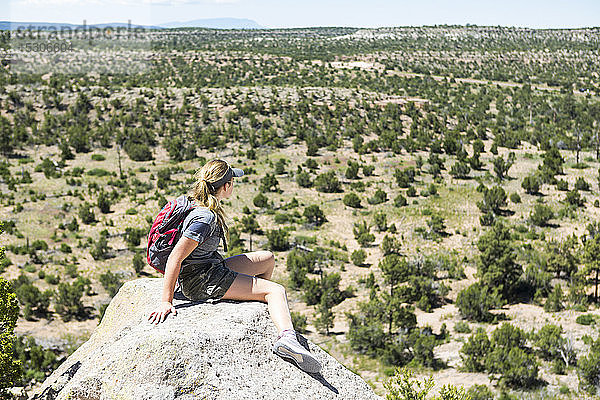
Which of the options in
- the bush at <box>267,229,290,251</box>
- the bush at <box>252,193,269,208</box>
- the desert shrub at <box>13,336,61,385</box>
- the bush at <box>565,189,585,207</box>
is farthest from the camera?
the bush at <box>252,193,269,208</box>

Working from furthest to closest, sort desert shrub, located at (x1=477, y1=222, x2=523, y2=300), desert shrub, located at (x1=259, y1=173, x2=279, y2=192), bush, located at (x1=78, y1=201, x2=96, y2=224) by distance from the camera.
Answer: desert shrub, located at (x1=259, y1=173, x2=279, y2=192) < bush, located at (x1=78, y1=201, x2=96, y2=224) < desert shrub, located at (x1=477, y1=222, x2=523, y2=300)

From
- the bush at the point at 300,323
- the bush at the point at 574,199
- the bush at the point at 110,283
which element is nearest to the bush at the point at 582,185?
the bush at the point at 574,199

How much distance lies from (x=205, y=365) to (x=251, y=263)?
1.25m

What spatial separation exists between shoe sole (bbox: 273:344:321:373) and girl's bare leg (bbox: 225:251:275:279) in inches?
37.1

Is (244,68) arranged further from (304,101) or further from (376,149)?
(376,149)

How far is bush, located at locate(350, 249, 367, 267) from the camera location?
20.9m

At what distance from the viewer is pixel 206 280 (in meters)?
4.45

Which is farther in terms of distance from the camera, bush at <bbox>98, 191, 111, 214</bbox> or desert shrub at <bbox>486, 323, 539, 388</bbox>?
bush at <bbox>98, 191, 111, 214</bbox>

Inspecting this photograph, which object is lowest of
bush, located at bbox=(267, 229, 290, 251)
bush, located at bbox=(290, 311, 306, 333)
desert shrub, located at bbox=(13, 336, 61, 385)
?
desert shrub, located at bbox=(13, 336, 61, 385)

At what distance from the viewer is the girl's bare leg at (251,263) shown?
4.78m

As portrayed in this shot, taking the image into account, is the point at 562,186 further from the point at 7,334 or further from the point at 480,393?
the point at 7,334

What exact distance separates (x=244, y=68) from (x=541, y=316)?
201 feet

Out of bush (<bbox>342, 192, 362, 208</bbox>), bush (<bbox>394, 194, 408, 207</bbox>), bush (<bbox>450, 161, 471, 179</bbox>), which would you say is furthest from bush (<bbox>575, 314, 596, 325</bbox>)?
bush (<bbox>450, 161, 471, 179</bbox>)

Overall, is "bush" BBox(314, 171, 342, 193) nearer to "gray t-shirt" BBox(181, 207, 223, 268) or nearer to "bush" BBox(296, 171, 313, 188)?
"bush" BBox(296, 171, 313, 188)
